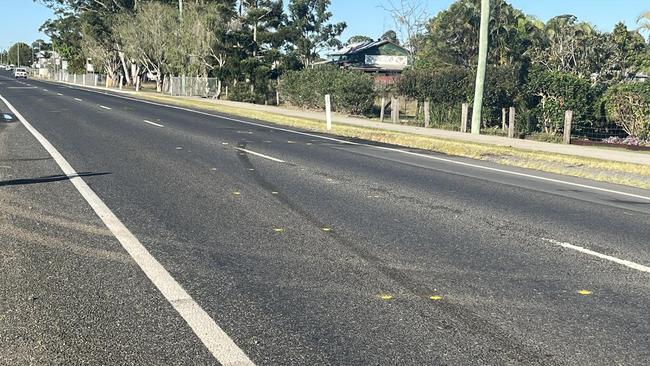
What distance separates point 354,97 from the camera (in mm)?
31672

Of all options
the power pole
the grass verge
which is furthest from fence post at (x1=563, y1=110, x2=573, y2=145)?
the grass verge

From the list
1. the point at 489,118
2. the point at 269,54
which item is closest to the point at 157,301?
the point at 489,118

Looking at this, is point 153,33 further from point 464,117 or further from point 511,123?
point 511,123

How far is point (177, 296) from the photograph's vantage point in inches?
194

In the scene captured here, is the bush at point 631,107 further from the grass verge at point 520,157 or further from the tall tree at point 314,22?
the tall tree at point 314,22

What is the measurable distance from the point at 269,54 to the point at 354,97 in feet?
72.6

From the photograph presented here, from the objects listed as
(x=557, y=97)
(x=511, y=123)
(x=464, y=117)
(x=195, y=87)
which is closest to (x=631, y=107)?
(x=557, y=97)

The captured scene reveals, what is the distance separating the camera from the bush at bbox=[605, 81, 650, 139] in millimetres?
19609

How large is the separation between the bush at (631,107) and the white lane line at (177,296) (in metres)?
16.7

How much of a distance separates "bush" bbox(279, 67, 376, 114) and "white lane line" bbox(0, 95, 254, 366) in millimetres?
23847

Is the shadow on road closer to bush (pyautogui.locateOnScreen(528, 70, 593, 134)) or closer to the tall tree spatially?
bush (pyautogui.locateOnScreen(528, 70, 593, 134))

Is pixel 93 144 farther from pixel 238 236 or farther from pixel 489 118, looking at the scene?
pixel 489 118

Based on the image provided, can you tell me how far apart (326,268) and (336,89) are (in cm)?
2711

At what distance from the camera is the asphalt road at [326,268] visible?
4109 mm
